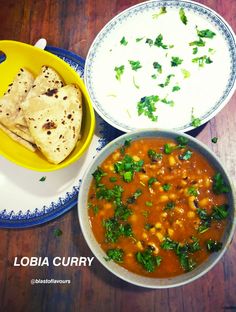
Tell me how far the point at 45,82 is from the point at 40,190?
671 mm

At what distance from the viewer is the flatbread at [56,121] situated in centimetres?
228

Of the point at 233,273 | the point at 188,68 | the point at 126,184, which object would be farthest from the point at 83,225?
the point at 188,68

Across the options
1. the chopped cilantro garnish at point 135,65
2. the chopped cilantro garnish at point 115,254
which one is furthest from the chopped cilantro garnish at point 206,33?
the chopped cilantro garnish at point 115,254

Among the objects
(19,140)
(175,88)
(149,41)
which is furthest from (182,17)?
(19,140)

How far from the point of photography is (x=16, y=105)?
2510 mm

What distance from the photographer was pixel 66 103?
2.31 meters

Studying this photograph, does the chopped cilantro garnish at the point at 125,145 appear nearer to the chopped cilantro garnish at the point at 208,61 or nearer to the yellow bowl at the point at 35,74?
the yellow bowl at the point at 35,74

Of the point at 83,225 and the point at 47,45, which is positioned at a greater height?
the point at 47,45

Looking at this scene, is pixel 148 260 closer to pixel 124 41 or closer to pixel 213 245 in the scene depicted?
pixel 213 245

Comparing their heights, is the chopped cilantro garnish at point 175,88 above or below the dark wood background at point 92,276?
above

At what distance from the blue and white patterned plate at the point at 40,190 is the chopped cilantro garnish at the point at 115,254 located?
0.42m

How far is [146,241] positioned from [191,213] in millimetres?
272

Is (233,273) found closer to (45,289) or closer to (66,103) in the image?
(45,289)

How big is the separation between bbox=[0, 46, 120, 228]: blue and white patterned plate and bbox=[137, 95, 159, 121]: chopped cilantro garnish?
0.21 m
